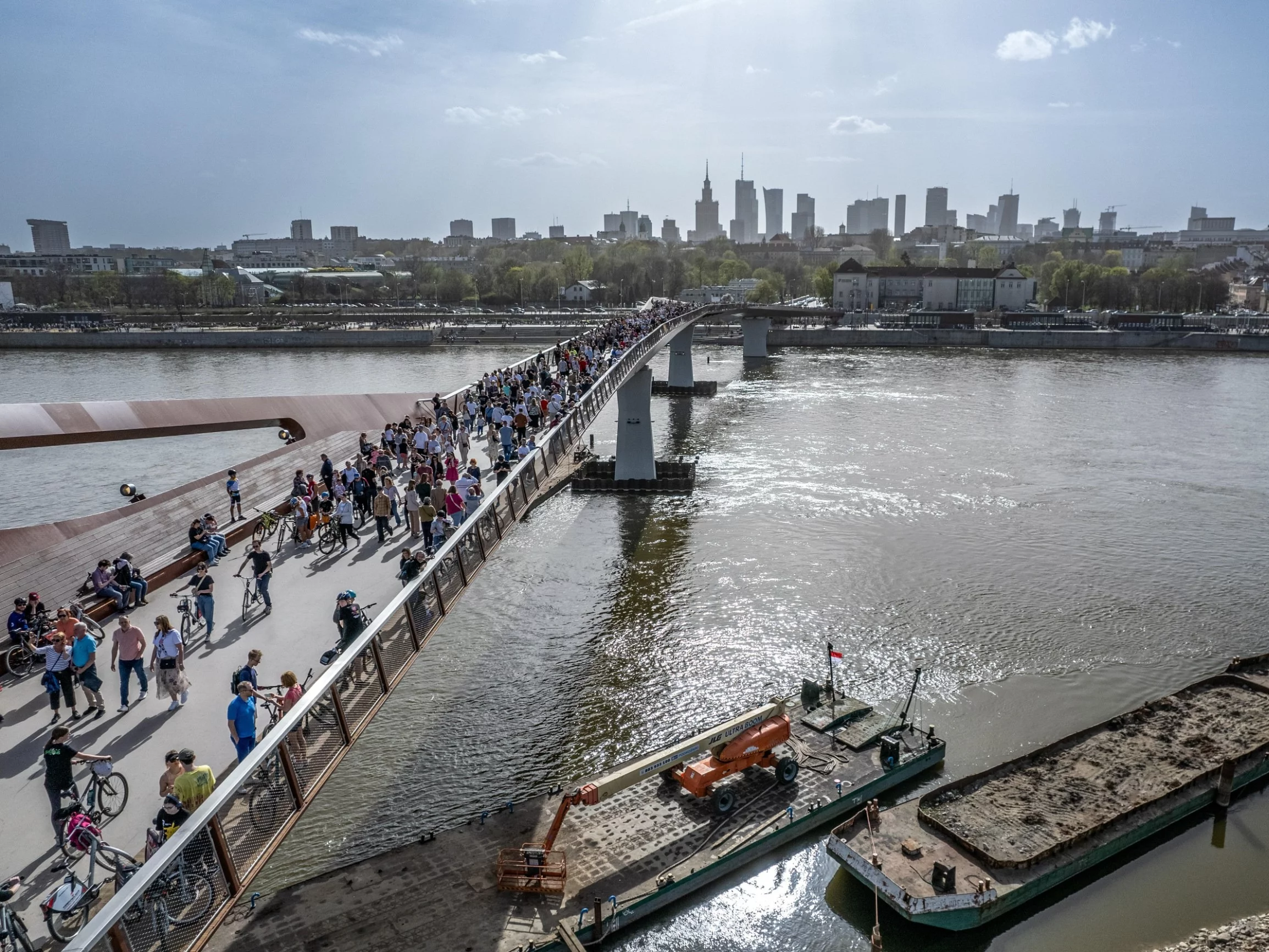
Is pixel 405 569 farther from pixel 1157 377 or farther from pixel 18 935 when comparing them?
pixel 1157 377

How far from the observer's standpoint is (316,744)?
862 centimetres

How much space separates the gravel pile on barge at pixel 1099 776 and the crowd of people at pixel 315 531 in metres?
9.69

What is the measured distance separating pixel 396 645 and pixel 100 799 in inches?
129

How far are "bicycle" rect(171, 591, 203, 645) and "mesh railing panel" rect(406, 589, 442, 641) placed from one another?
3.62 meters

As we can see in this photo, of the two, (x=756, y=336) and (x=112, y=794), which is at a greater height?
(x=756, y=336)

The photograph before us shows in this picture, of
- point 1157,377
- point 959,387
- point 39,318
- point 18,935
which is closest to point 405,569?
point 18,935

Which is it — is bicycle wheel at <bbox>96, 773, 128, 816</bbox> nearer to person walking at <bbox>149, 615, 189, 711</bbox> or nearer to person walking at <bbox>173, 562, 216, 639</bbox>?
person walking at <bbox>149, 615, 189, 711</bbox>

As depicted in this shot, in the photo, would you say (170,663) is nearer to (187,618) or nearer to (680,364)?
(187,618)

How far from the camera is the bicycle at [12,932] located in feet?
24.2

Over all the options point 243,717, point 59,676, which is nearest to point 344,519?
point 59,676

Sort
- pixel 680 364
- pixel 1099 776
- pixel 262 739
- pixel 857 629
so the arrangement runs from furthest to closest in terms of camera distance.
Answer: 1. pixel 680 364
2. pixel 857 629
3. pixel 1099 776
4. pixel 262 739

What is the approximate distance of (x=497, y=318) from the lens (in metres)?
114

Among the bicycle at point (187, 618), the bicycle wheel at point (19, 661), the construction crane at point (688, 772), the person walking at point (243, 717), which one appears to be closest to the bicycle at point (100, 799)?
the person walking at point (243, 717)

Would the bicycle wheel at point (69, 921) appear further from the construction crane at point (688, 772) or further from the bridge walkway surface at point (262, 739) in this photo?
the construction crane at point (688, 772)
